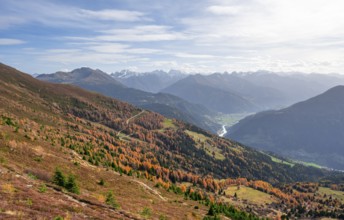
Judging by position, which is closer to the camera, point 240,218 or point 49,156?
point 49,156

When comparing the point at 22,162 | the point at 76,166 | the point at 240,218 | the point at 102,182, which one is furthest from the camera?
the point at 240,218

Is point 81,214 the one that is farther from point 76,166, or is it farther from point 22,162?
point 76,166

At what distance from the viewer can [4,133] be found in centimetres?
6375

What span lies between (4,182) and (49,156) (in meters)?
31.9

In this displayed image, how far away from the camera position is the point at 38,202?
2841 centimetres

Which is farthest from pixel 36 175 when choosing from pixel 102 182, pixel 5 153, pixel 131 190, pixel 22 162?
pixel 131 190

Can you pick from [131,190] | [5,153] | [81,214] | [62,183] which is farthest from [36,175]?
[131,190]

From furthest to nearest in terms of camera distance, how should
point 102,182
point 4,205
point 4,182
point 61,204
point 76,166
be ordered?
point 76,166 → point 102,182 → point 4,182 → point 61,204 → point 4,205

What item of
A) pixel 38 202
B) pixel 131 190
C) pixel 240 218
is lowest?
pixel 240 218

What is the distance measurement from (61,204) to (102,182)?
31.0 metres

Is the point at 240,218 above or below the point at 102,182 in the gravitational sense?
below

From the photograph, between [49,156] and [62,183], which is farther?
[49,156]

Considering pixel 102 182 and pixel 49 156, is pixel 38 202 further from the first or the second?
pixel 49 156

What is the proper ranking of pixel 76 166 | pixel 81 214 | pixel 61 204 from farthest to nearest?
pixel 76 166 < pixel 61 204 < pixel 81 214
